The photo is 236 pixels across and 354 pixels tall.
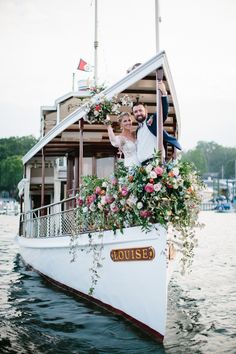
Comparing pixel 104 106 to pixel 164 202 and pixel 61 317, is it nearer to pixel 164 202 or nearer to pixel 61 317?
pixel 164 202

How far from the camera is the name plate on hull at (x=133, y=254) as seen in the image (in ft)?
19.5

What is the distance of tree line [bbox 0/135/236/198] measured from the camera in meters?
94.9

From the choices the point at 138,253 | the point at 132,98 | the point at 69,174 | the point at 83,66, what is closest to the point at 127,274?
the point at 138,253

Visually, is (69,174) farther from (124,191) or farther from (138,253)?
(138,253)

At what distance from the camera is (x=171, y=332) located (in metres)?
6.66

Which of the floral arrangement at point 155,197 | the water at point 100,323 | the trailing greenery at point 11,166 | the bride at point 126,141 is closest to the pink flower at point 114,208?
the floral arrangement at point 155,197

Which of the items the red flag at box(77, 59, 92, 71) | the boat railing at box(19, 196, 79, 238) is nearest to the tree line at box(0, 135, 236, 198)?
the red flag at box(77, 59, 92, 71)

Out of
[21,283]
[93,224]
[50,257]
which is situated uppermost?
[93,224]

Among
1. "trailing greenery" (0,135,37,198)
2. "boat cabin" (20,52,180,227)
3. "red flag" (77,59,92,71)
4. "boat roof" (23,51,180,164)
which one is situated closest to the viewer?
"boat roof" (23,51,180,164)

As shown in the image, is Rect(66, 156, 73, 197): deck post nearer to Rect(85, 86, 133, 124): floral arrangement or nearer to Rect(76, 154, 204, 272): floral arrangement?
Rect(85, 86, 133, 124): floral arrangement

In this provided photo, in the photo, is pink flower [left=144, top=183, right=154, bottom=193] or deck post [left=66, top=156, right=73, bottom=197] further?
deck post [left=66, top=156, right=73, bottom=197]

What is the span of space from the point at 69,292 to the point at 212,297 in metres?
3.33

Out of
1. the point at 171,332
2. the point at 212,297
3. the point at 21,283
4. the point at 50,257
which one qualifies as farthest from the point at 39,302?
the point at 212,297

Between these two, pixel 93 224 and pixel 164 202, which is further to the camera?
pixel 93 224
